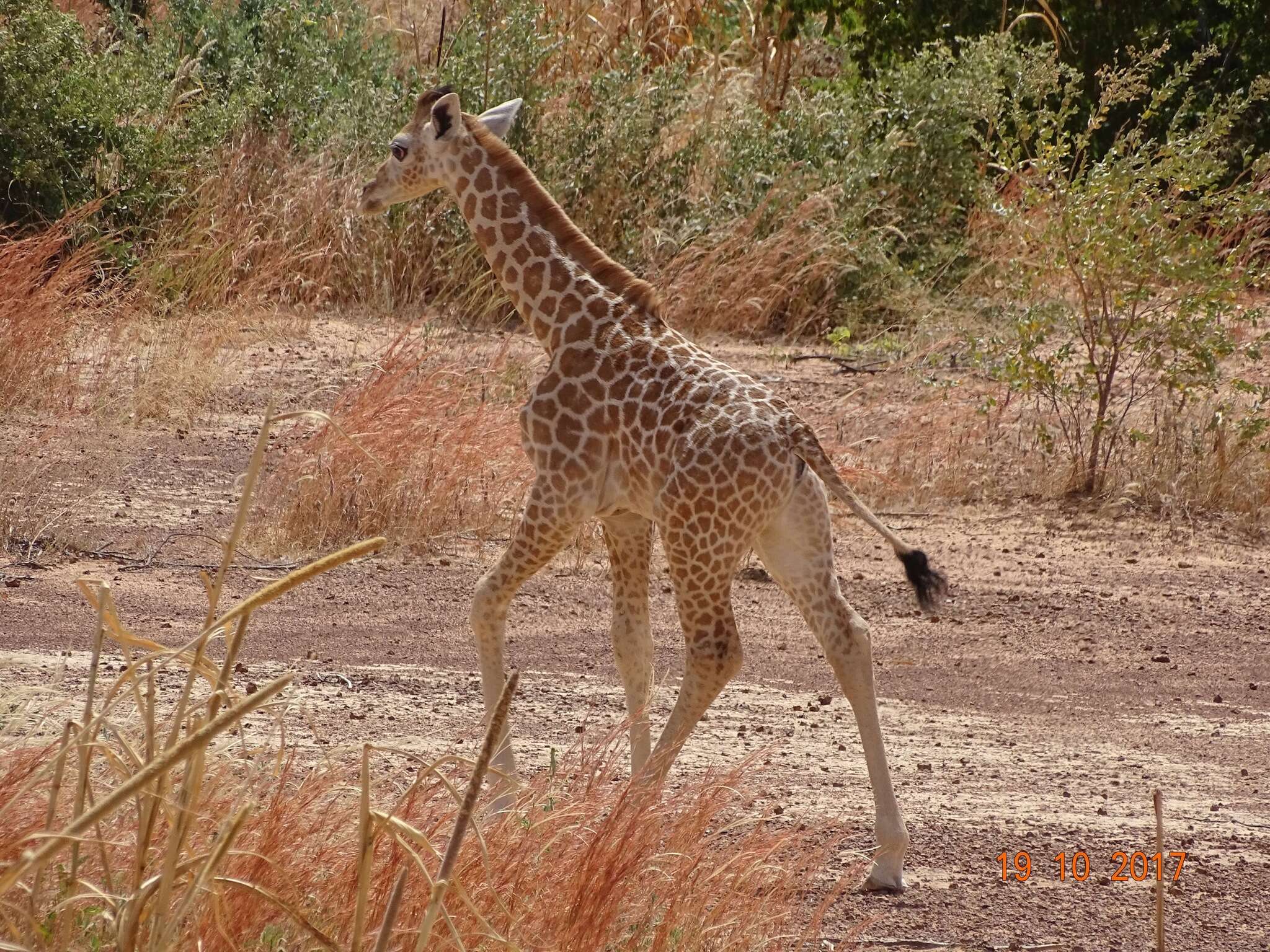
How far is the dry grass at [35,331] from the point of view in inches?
414

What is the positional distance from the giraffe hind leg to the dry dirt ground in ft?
0.54

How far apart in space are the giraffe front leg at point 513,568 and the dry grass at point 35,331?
5.96 m

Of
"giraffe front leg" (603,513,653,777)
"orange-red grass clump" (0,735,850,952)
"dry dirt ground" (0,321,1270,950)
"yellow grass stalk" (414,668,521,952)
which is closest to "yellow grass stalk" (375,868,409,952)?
"yellow grass stalk" (414,668,521,952)

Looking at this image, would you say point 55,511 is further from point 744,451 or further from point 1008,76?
point 1008,76

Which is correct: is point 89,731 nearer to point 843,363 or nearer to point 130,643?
point 130,643

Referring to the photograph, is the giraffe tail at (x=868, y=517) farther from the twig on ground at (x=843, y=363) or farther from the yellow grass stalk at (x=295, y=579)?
the twig on ground at (x=843, y=363)

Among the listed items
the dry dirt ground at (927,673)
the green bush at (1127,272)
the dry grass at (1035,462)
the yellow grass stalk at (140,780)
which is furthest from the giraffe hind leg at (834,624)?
the green bush at (1127,272)

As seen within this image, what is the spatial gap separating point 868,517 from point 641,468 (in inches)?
28.3

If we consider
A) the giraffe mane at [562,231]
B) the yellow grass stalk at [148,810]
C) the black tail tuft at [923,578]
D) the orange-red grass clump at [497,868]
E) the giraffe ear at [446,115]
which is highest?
the giraffe ear at [446,115]

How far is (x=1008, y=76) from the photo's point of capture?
49.6 feet

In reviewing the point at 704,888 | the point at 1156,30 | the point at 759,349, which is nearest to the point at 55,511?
the point at 704,888

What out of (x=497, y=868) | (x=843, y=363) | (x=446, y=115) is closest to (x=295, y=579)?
(x=497, y=868)

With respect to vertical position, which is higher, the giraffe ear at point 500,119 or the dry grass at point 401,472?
the giraffe ear at point 500,119

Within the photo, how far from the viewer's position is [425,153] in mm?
5973
